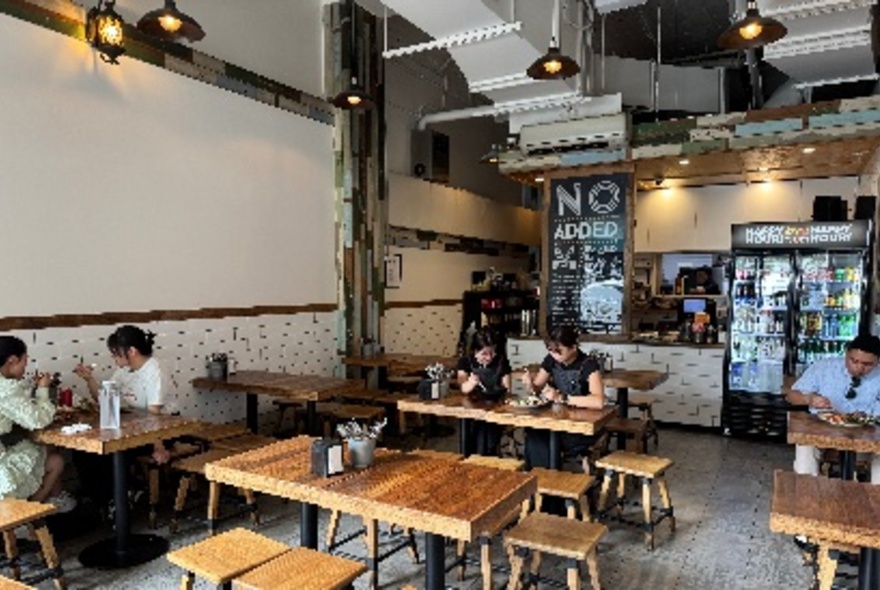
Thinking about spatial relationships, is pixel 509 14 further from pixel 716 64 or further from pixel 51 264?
pixel 716 64

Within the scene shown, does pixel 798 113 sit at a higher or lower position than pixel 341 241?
higher

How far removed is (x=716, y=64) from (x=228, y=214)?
7548 millimetres

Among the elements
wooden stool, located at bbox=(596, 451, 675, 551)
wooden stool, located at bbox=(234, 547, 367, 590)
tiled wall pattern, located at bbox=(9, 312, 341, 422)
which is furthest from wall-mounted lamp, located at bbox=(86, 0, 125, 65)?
wooden stool, located at bbox=(596, 451, 675, 551)

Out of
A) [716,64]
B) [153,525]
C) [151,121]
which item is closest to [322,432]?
[153,525]

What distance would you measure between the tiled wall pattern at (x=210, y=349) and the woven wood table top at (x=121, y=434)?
0.69 metres

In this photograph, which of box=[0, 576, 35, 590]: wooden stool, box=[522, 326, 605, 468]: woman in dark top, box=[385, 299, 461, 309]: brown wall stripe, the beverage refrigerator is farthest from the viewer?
box=[385, 299, 461, 309]: brown wall stripe

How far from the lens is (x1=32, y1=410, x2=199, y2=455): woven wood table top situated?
3.44 meters

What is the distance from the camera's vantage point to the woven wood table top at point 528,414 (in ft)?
11.9

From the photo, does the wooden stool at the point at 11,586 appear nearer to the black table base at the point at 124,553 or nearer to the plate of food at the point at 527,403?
the black table base at the point at 124,553

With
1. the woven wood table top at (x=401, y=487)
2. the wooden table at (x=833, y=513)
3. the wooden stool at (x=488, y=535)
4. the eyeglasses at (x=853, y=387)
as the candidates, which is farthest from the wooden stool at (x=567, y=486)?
the eyeglasses at (x=853, y=387)

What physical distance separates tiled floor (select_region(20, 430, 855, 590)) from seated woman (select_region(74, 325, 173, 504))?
363mm

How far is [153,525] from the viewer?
4336 mm

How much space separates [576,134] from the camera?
729 cm

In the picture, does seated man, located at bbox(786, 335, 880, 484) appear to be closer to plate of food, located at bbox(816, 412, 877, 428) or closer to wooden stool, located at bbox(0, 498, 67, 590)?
plate of food, located at bbox(816, 412, 877, 428)
